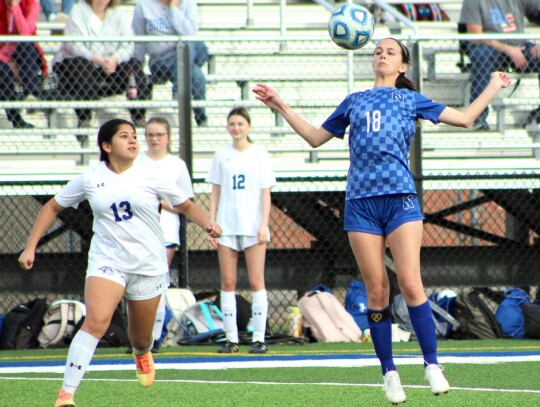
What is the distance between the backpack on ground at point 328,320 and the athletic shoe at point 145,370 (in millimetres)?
4594

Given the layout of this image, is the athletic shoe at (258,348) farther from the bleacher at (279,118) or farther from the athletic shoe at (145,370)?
the athletic shoe at (145,370)

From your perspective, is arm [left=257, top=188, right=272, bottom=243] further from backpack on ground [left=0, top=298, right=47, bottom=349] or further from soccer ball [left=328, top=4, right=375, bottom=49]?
soccer ball [left=328, top=4, right=375, bottom=49]

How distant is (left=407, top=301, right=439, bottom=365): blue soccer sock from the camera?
20.1ft

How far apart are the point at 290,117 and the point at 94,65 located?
5.83 m

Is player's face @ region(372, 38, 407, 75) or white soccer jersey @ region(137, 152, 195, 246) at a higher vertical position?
player's face @ region(372, 38, 407, 75)

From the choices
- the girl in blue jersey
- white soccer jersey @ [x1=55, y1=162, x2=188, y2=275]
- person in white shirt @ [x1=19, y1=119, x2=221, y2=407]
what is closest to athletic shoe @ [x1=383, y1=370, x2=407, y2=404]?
the girl in blue jersey

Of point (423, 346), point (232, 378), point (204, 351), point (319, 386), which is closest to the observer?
point (423, 346)

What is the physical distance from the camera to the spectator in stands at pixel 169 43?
12156 millimetres

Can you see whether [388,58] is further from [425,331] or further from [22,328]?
[22,328]

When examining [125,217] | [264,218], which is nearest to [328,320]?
[264,218]

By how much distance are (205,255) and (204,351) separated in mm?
2367

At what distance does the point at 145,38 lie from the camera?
459 inches

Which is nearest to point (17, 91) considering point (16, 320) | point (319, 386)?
point (16, 320)

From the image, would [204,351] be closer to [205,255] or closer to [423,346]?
[205,255]
